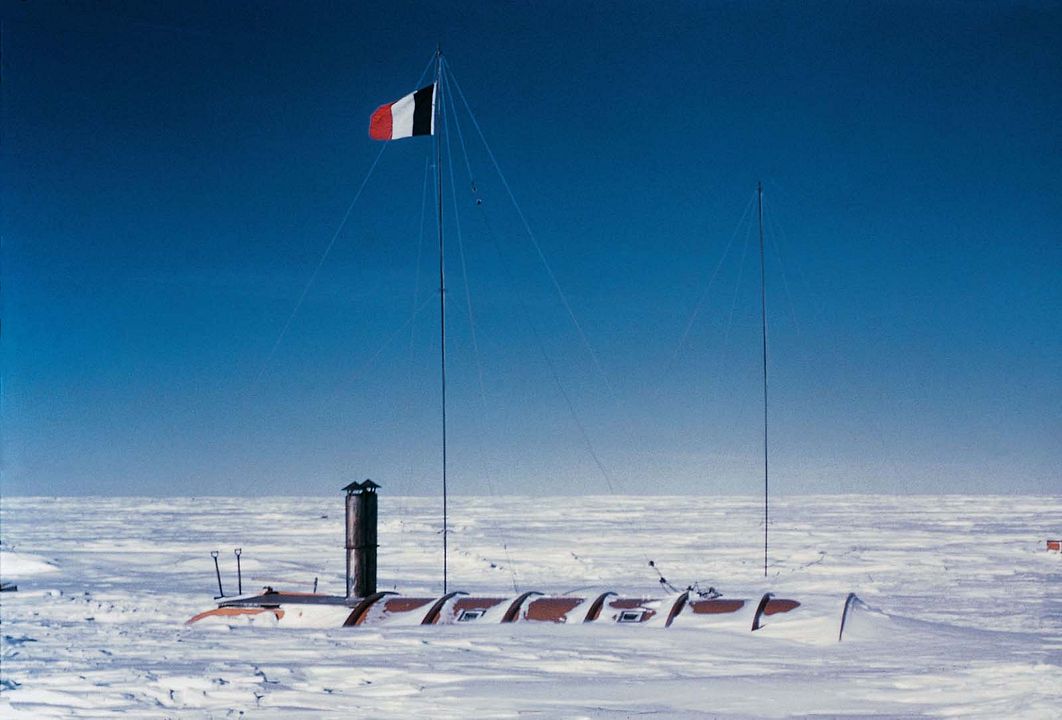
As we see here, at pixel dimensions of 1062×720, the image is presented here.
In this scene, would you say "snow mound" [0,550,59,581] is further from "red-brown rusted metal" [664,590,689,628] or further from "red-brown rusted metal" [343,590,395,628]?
"red-brown rusted metal" [664,590,689,628]

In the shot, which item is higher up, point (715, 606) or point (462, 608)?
point (462, 608)

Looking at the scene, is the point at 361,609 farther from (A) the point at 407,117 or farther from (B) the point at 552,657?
(A) the point at 407,117

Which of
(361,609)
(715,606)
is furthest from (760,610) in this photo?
(361,609)

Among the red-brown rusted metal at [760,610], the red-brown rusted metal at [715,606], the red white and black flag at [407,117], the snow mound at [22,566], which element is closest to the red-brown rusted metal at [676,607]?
the red-brown rusted metal at [715,606]

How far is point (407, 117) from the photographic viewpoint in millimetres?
20781

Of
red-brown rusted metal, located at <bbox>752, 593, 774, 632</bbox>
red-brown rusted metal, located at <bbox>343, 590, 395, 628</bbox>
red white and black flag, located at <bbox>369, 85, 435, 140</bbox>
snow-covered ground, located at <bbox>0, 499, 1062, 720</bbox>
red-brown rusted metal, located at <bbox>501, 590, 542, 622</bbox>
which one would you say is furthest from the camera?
red white and black flag, located at <bbox>369, 85, 435, 140</bbox>

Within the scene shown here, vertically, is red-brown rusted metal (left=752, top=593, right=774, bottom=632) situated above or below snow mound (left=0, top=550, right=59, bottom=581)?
below

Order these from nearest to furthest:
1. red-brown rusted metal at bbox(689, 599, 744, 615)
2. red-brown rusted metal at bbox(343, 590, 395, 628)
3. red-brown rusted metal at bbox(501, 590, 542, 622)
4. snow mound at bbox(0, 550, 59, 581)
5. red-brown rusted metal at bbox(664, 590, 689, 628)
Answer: red-brown rusted metal at bbox(664, 590, 689, 628)
red-brown rusted metal at bbox(689, 599, 744, 615)
red-brown rusted metal at bbox(501, 590, 542, 622)
red-brown rusted metal at bbox(343, 590, 395, 628)
snow mound at bbox(0, 550, 59, 581)

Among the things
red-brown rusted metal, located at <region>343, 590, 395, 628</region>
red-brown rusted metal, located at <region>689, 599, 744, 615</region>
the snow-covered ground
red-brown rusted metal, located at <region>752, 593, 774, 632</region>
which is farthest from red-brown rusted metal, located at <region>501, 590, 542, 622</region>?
red-brown rusted metal, located at <region>752, 593, 774, 632</region>

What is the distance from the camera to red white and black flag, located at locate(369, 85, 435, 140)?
67.6 feet

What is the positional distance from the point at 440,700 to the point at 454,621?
5801 mm

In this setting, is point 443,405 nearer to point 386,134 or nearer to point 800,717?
point 386,134

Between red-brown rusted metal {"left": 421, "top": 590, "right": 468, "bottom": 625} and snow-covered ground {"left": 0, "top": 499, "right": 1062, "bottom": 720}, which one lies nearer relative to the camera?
snow-covered ground {"left": 0, "top": 499, "right": 1062, "bottom": 720}

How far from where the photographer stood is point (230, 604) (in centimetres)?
1728
